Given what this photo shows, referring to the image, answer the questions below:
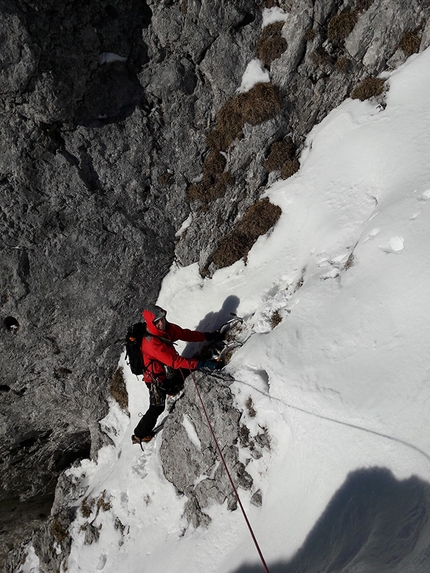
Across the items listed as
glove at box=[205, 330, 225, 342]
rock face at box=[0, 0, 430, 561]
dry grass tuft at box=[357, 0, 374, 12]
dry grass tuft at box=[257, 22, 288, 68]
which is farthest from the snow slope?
dry grass tuft at box=[257, 22, 288, 68]

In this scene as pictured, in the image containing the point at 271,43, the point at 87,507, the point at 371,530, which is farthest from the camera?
the point at 87,507

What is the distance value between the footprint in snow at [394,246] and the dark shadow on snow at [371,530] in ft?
16.5

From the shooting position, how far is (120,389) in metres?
16.6

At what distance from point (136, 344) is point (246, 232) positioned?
5459mm

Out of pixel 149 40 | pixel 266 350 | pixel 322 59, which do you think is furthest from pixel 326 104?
pixel 266 350

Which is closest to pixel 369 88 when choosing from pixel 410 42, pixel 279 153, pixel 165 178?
pixel 410 42

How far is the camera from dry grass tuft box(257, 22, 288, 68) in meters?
13.7

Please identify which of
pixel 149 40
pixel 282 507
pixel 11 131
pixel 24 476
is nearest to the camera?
pixel 282 507

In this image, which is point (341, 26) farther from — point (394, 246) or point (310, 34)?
point (394, 246)

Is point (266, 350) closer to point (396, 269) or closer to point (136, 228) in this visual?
point (396, 269)

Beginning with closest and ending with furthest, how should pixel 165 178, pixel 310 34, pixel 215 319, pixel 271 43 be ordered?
pixel 310 34 → pixel 271 43 → pixel 215 319 → pixel 165 178

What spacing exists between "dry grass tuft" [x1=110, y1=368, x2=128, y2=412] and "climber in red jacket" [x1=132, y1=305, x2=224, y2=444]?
2.50 metres

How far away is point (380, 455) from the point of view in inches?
315

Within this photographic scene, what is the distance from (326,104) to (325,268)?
635 centimetres
